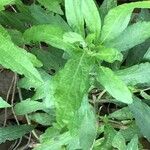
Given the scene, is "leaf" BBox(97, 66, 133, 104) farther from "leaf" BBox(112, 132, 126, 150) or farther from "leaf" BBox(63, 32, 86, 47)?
"leaf" BBox(112, 132, 126, 150)

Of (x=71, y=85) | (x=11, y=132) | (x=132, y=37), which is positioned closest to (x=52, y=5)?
(x=132, y=37)

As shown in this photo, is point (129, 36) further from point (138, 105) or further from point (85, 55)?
point (138, 105)

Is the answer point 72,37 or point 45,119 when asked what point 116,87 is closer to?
point 72,37

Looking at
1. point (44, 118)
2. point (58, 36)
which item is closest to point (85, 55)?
point (58, 36)

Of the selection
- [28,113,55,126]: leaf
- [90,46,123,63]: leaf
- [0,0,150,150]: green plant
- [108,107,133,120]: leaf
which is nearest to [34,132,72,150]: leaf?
[0,0,150,150]: green plant

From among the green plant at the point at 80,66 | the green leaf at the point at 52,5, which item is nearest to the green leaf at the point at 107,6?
the green plant at the point at 80,66

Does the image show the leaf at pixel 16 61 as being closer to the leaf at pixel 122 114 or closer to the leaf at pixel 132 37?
the leaf at pixel 132 37
